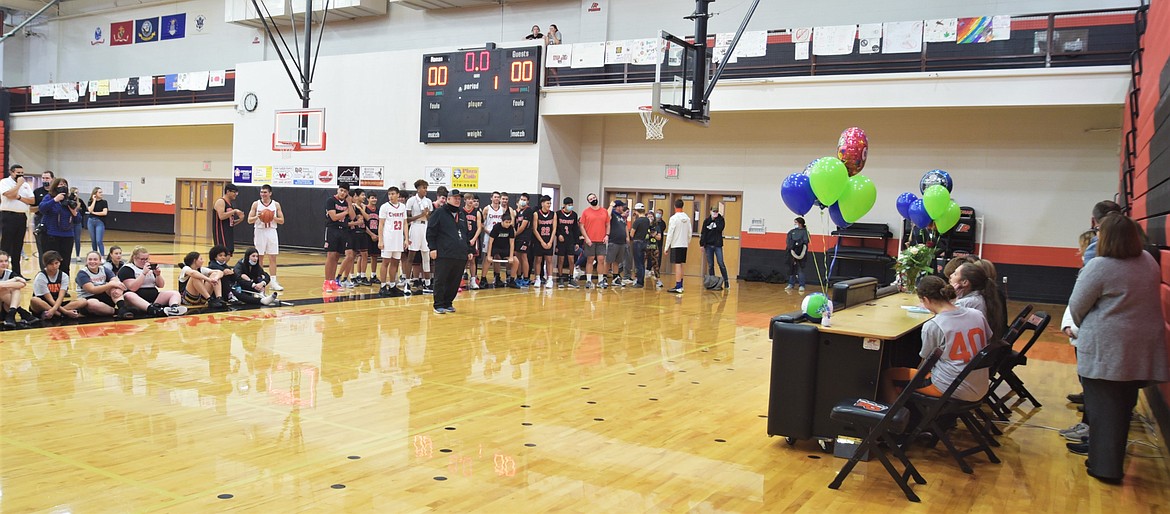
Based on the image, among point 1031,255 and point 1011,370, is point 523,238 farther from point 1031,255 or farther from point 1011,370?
point 1031,255

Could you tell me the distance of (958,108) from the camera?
569 inches

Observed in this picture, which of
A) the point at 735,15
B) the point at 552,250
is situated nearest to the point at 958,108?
the point at 735,15

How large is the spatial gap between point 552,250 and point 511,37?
337 inches

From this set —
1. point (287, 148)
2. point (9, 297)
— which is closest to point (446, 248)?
point (9, 297)

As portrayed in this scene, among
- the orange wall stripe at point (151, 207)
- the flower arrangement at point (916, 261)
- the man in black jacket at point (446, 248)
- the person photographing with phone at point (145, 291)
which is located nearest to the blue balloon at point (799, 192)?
the flower arrangement at point (916, 261)

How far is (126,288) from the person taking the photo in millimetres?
8539

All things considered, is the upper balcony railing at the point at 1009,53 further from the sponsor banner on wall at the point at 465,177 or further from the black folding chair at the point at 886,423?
the black folding chair at the point at 886,423

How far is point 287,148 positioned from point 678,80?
11.8 metres

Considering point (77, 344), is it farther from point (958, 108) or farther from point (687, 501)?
point (958, 108)

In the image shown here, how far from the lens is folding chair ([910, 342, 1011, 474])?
4.11 metres

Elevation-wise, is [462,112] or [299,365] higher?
[462,112]

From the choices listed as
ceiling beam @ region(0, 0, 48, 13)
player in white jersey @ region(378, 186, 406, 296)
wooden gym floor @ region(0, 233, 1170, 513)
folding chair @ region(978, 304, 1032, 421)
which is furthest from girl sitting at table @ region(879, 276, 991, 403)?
ceiling beam @ region(0, 0, 48, 13)

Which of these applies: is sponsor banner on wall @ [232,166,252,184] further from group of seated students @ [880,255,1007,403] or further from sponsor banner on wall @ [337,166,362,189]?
group of seated students @ [880,255,1007,403]

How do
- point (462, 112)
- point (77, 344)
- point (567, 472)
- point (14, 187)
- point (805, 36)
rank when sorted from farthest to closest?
1. point (462, 112)
2. point (805, 36)
3. point (14, 187)
4. point (77, 344)
5. point (567, 472)
